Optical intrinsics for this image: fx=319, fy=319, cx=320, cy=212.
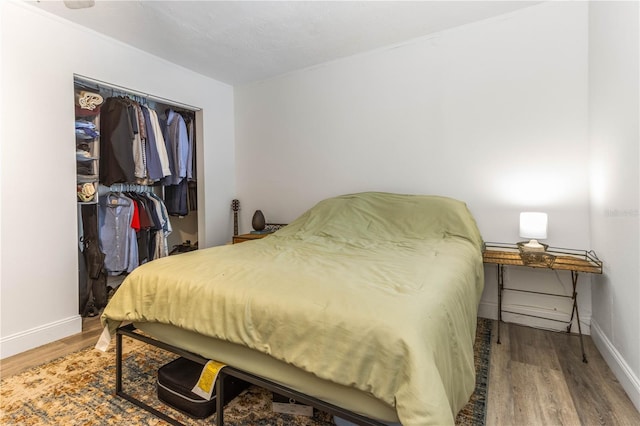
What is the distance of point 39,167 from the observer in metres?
2.32

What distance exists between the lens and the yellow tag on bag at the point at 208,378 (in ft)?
4.41

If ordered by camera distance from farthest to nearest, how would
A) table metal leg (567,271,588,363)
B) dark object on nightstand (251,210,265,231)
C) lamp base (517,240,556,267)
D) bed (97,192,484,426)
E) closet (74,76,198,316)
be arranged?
dark object on nightstand (251,210,265,231) < closet (74,76,198,316) < lamp base (517,240,556,267) < table metal leg (567,271,588,363) < bed (97,192,484,426)

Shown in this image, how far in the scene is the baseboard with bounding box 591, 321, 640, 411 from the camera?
1.56m

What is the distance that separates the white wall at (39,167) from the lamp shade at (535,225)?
11.2 ft

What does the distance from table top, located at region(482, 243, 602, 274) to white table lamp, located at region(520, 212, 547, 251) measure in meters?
0.09

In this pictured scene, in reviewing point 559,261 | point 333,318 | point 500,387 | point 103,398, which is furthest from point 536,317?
point 103,398

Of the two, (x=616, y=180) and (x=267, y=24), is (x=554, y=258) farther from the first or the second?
(x=267, y=24)

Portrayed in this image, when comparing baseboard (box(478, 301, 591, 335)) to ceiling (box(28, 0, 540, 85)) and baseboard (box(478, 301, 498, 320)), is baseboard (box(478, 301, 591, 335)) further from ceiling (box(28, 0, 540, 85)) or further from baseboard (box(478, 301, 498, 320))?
ceiling (box(28, 0, 540, 85))

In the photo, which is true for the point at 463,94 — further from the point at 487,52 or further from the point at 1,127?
the point at 1,127

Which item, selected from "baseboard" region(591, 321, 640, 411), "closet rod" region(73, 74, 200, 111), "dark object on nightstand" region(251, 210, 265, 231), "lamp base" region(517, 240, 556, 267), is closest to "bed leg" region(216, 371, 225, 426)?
"baseboard" region(591, 321, 640, 411)

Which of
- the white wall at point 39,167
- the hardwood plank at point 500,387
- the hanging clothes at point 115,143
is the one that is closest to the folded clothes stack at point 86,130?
the hanging clothes at point 115,143

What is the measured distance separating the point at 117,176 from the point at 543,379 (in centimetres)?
353

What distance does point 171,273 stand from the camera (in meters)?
1.57

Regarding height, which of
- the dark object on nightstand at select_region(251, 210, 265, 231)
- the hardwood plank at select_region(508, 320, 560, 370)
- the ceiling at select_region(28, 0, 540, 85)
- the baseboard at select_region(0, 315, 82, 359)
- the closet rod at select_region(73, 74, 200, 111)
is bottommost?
the hardwood plank at select_region(508, 320, 560, 370)
